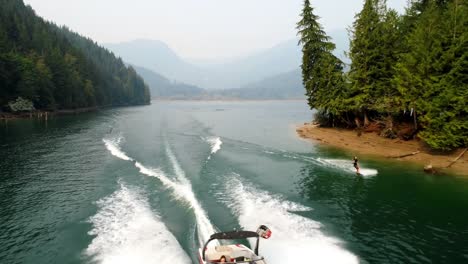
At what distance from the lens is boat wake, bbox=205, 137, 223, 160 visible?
53.5 meters

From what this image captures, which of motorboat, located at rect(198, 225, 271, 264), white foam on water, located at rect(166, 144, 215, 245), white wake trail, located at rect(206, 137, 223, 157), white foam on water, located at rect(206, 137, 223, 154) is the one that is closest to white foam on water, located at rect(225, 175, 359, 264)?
motorboat, located at rect(198, 225, 271, 264)

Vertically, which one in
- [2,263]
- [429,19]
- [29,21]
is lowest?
[2,263]

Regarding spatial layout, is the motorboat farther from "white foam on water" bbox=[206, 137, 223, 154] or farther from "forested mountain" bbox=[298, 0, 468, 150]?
"forested mountain" bbox=[298, 0, 468, 150]

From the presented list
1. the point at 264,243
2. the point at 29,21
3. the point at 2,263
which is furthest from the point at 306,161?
the point at 29,21

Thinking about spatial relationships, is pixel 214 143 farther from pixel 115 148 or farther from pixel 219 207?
pixel 219 207

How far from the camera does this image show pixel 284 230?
23797 millimetres

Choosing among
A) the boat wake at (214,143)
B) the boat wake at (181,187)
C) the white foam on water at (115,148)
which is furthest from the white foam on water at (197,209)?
the white foam on water at (115,148)

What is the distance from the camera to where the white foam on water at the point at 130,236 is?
790 inches

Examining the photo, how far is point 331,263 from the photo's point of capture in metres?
19.5

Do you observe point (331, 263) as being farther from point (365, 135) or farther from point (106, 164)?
point (365, 135)

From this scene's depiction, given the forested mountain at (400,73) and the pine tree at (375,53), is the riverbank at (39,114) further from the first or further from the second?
the pine tree at (375,53)

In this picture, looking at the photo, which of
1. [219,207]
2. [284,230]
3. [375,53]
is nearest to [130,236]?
[219,207]

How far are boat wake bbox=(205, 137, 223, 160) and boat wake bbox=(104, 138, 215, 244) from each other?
22.9 ft

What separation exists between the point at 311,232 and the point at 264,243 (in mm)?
3858
